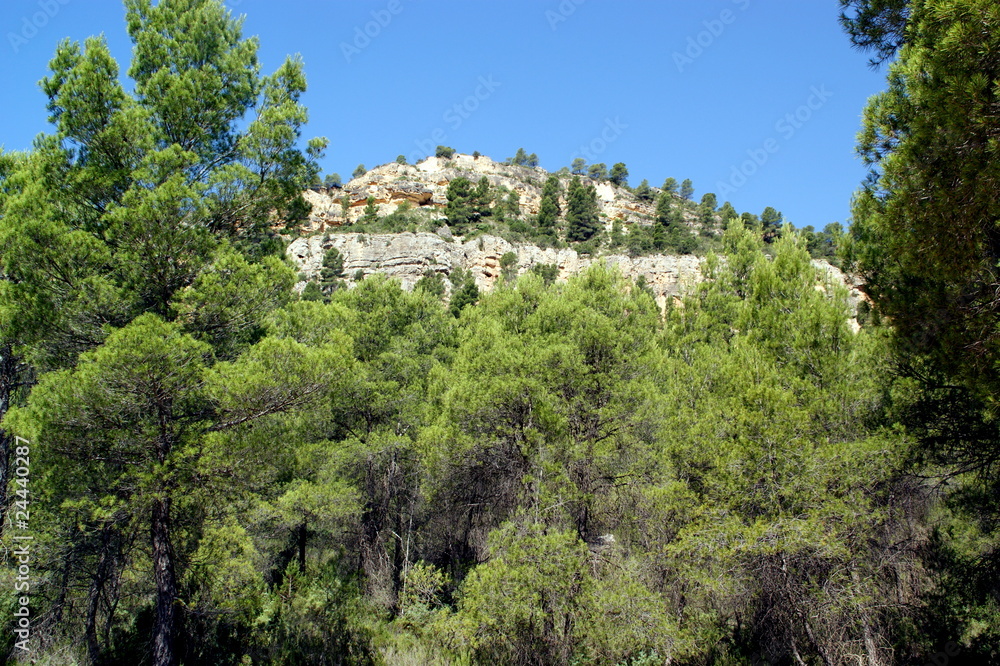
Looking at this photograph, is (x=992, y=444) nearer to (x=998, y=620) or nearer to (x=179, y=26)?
(x=998, y=620)

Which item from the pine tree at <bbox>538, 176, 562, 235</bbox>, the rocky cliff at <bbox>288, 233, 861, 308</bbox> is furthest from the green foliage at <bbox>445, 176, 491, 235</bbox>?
the pine tree at <bbox>538, 176, 562, 235</bbox>

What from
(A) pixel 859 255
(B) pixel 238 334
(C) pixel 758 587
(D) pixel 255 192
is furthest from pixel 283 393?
(A) pixel 859 255

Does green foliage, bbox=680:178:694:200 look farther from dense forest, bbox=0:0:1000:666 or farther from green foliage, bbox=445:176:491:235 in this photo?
dense forest, bbox=0:0:1000:666

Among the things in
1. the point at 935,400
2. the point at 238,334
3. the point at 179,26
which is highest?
the point at 179,26

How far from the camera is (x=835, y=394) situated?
8.35 meters

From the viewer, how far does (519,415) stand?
10.6m

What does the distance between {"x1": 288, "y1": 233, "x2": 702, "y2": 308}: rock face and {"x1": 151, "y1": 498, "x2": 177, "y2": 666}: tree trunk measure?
129ft

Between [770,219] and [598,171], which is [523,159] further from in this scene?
[770,219]

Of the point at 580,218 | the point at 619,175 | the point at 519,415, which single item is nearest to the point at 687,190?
the point at 619,175

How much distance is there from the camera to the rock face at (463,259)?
151ft

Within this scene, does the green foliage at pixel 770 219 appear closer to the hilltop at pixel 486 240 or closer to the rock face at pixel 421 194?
the hilltop at pixel 486 240

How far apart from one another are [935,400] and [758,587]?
348cm

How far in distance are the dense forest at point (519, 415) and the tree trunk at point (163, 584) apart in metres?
0.03

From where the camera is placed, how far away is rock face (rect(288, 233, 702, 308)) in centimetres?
4612
